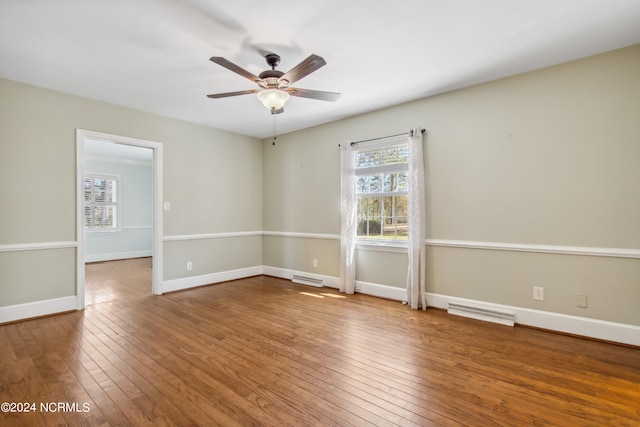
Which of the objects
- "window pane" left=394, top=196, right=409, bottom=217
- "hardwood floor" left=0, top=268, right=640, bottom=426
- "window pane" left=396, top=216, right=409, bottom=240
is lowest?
→ "hardwood floor" left=0, top=268, right=640, bottom=426

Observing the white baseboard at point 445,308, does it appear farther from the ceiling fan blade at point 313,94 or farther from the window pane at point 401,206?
the ceiling fan blade at point 313,94

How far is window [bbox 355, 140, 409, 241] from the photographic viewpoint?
13.3 ft

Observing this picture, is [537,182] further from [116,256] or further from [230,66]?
[116,256]

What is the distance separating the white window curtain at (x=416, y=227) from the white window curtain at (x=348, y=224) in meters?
0.87

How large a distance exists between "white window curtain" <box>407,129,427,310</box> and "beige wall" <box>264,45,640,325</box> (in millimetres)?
119

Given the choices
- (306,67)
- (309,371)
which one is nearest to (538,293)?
(309,371)

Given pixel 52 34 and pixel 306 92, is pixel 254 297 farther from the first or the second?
pixel 52 34

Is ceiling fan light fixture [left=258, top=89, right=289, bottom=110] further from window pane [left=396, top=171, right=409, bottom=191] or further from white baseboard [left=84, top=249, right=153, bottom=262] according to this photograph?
white baseboard [left=84, top=249, right=153, bottom=262]

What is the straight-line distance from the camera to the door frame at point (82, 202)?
3652 mm

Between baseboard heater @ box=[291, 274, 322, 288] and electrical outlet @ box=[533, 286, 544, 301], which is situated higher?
electrical outlet @ box=[533, 286, 544, 301]

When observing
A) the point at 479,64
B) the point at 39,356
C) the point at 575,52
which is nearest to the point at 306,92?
the point at 479,64

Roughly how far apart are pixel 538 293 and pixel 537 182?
1135 mm

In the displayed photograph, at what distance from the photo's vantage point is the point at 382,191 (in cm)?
423

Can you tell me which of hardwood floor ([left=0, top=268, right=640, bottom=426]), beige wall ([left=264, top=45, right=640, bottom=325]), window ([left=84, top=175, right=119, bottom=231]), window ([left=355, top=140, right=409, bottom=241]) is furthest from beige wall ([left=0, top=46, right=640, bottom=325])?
window ([left=84, top=175, right=119, bottom=231])
